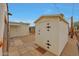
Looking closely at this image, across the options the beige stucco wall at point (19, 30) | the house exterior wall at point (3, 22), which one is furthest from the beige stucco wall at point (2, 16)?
the beige stucco wall at point (19, 30)

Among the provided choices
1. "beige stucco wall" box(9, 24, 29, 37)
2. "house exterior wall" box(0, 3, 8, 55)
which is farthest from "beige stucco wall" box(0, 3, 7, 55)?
"beige stucco wall" box(9, 24, 29, 37)

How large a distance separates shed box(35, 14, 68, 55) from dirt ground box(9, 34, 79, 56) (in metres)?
0.06

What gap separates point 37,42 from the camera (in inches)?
64.8

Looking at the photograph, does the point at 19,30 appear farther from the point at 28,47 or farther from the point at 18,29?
the point at 28,47

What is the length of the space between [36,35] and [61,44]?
31 cm

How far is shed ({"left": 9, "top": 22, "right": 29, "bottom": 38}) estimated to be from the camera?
5.31 ft

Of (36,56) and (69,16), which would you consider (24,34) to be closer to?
(36,56)

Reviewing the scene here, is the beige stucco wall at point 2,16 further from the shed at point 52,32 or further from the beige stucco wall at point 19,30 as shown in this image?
the shed at point 52,32

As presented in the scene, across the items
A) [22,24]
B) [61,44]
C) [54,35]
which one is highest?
[22,24]

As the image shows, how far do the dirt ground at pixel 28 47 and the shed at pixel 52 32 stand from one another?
0.20 ft

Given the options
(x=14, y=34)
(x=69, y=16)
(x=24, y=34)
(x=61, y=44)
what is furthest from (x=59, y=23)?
(x=14, y=34)

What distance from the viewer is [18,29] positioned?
1.62 m

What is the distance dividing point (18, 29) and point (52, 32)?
1.31 feet

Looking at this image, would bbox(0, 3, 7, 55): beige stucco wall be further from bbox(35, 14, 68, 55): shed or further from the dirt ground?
bbox(35, 14, 68, 55): shed
